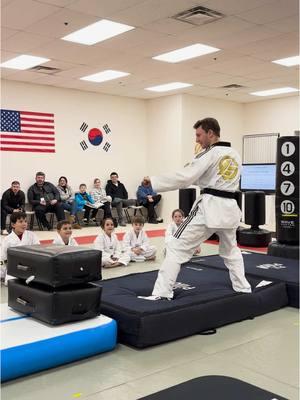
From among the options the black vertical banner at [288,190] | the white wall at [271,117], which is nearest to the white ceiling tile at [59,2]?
the black vertical banner at [288,190]

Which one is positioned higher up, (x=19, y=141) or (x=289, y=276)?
(x=19, y=141)

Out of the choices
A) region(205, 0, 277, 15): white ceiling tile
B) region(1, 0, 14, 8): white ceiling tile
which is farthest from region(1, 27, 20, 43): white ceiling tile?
region(205, 0, 277, 15): white ceiling tile

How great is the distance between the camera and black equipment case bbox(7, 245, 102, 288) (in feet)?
9.57

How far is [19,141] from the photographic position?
1009 cm

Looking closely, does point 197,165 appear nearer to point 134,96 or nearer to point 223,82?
point 223,82

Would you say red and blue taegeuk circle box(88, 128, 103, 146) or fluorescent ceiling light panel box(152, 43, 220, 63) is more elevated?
fluorescent ceiling light panel box(152, 43, 220, 63)

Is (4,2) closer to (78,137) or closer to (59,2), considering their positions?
(59,2)

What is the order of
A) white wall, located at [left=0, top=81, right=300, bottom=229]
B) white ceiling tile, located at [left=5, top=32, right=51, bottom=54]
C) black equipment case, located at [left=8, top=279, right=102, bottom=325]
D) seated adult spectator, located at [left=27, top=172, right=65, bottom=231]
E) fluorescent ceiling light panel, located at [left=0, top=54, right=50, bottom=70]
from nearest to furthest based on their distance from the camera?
black equipment case, located at [left=8, top=279, right=102, bottom=325], white ceiling tile, located at [left=5, top=32, right=51, bottom=54], fluorescent ceiling light panel, located at [left=0, top=54, right=50, bottom=70], seated adult spectator, located at [left=27, top=172, right=65, bottom=231], white wall, located at [left=0, top=81, right=300, bottom=229]

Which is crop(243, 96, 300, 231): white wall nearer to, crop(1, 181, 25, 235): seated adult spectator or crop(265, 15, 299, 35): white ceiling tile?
crop(265, 15, 299, 35): white ceiling tile

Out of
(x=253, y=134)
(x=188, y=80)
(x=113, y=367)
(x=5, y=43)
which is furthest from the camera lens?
(x=253, y=134)

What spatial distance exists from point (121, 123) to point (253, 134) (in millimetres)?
3677

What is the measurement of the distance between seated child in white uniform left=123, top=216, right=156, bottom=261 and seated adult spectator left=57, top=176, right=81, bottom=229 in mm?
4120

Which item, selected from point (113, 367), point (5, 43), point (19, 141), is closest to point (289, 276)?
point (113, 367)

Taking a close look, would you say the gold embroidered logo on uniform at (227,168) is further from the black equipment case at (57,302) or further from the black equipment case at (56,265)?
the black equipment case at (57,302)
